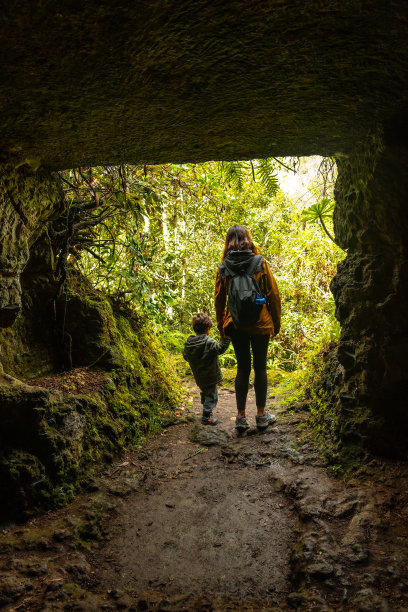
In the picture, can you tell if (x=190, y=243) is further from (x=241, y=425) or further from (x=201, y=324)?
(x=241, y=425)

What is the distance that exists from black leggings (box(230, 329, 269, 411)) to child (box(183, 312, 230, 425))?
56cm

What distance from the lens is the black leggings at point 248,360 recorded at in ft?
13.7

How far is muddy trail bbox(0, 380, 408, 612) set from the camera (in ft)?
6.24

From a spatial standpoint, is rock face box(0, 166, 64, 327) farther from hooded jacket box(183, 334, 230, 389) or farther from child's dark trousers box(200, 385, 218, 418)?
child's dark trousers box(200, 385, 218, 418)


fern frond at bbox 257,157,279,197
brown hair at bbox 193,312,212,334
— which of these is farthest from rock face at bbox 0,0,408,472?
brown hair at bbox 193,312,212,334

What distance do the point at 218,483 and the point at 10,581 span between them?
1804 mm

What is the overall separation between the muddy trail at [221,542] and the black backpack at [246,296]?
1440 mm

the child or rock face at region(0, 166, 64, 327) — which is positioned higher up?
rock face at region(0, 166, 64, 327)

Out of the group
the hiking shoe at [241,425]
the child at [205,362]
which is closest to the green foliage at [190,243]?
the child at [205,362]

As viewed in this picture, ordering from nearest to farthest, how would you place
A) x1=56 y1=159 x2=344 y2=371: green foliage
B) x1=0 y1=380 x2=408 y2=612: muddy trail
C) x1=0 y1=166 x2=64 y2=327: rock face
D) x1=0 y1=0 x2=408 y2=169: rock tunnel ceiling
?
1. x1=0 y1=0 x2=408 y2=169: rock tunnel ceiling
2. x1=0 y1=380 x2=408 y2=612: muddy trail
3. x1=0 y1=166 x2=64 y2=327: rock face
4. x1=56 y1=159 x2=344 y2=371: green foliage

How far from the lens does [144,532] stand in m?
2.65

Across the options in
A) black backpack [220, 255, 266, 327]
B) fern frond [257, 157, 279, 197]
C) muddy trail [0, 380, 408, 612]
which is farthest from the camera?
black backpack [220, 255, 266, 327]

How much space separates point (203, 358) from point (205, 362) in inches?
3.4

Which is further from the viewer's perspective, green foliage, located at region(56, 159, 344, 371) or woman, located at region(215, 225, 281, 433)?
green foliage, located at region(56, 159, 344, 371)
